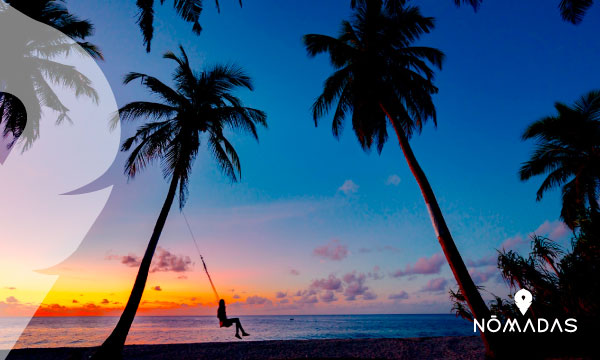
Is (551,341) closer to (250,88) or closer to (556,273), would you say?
(556,273)

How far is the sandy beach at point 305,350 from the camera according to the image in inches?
473

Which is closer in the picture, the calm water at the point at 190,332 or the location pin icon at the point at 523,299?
the location pin icon at the point at 523,299

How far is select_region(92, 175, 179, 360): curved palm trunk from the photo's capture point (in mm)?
8602

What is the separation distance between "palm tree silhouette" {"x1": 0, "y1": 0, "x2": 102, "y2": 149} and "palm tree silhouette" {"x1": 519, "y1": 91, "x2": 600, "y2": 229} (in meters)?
20.9

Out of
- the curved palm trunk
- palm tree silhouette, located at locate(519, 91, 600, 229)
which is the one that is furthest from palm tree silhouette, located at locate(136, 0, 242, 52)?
palm tree silhouette, located at locate(519, 91, 600, 229)

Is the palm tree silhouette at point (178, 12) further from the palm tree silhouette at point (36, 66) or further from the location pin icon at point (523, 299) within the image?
the location pin icon at point (523, 299)

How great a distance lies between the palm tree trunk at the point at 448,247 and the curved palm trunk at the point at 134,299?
8171 millimetres

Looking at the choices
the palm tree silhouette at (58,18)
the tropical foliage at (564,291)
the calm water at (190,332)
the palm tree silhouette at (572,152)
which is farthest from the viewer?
the calm water at (190,332)

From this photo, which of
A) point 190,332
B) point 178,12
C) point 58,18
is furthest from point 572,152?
point 190,332

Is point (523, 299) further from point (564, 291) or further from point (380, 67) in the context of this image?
point (380, 67)

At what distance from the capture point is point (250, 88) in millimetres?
12711

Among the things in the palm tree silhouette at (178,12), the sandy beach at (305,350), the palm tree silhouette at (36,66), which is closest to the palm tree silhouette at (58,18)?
the palm tree silhouette at (36,66)

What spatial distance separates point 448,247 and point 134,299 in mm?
9113

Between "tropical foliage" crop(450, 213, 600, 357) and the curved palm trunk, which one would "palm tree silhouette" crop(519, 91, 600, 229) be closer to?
"tropical foliage" crop(450, 213, 600, 357)
